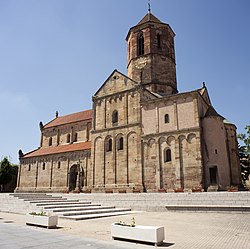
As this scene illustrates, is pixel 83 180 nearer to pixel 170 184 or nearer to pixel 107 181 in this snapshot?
pixel 107 181

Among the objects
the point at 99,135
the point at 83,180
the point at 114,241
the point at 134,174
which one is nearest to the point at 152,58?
the point at 99,135

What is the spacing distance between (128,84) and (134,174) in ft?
39.7

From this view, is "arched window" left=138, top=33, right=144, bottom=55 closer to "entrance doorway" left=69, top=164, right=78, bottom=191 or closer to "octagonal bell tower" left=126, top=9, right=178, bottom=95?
"octagonal bell tower" left=126, top=9, right=178, bottom=95

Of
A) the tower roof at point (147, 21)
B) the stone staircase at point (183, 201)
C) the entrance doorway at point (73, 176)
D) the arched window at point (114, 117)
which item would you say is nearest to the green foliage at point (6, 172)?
the entrance doorway at point (73, 176)

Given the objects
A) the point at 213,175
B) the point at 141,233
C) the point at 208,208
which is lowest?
the point at 208,208

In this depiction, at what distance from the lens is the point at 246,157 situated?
120 ft

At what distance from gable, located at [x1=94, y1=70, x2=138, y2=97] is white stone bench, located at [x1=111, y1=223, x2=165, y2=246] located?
24.5 metres

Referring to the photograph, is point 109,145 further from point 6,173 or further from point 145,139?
point 6,173

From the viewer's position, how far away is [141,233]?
834cm

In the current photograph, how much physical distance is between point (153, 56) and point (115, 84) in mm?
7179

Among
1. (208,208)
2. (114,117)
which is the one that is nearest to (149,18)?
(114,117)

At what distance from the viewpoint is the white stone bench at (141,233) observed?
316 inches

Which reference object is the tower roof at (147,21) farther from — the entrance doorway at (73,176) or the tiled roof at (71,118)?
the entrance doorway at (73,176)

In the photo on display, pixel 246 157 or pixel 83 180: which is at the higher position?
pixel 246 157
